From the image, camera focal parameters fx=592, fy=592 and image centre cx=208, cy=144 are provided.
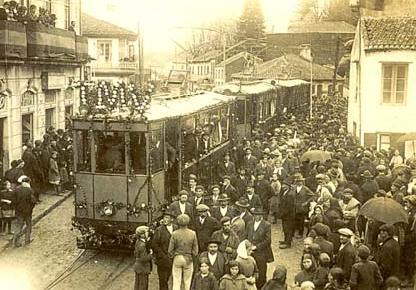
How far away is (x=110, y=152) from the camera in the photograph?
13.0 m

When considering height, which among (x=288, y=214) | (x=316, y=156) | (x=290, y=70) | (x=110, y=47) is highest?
(x=110, y=47)

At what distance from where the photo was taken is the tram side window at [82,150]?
13.1 m

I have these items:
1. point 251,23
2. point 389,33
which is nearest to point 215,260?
point 389,33

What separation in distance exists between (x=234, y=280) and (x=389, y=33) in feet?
58.9

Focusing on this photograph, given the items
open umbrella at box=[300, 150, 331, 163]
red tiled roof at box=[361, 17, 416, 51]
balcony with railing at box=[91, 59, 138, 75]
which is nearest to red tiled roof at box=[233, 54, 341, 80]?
balcony with railing at box=[91, 59, 138, 75]

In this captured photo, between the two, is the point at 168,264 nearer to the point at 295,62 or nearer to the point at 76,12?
the point at 76,12

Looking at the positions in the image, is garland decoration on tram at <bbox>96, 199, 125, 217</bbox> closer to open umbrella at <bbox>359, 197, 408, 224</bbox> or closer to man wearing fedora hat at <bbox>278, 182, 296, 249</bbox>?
man wearing fedora hat at <bbox>278, 182, 296, 249</bbox>

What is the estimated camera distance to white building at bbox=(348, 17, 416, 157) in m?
23.4

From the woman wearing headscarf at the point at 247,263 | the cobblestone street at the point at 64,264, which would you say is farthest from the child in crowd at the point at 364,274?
the cobblestone street at the point at 64,264

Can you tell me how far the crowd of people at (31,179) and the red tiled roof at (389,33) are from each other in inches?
493

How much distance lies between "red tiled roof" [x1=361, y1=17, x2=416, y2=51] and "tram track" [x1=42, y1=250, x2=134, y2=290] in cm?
1459

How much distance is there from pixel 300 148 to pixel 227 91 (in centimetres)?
695

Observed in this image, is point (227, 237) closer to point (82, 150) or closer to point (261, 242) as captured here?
point (261, 242)

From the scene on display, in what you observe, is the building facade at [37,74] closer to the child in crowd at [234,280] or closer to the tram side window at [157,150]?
the tram side window at [157,150]
